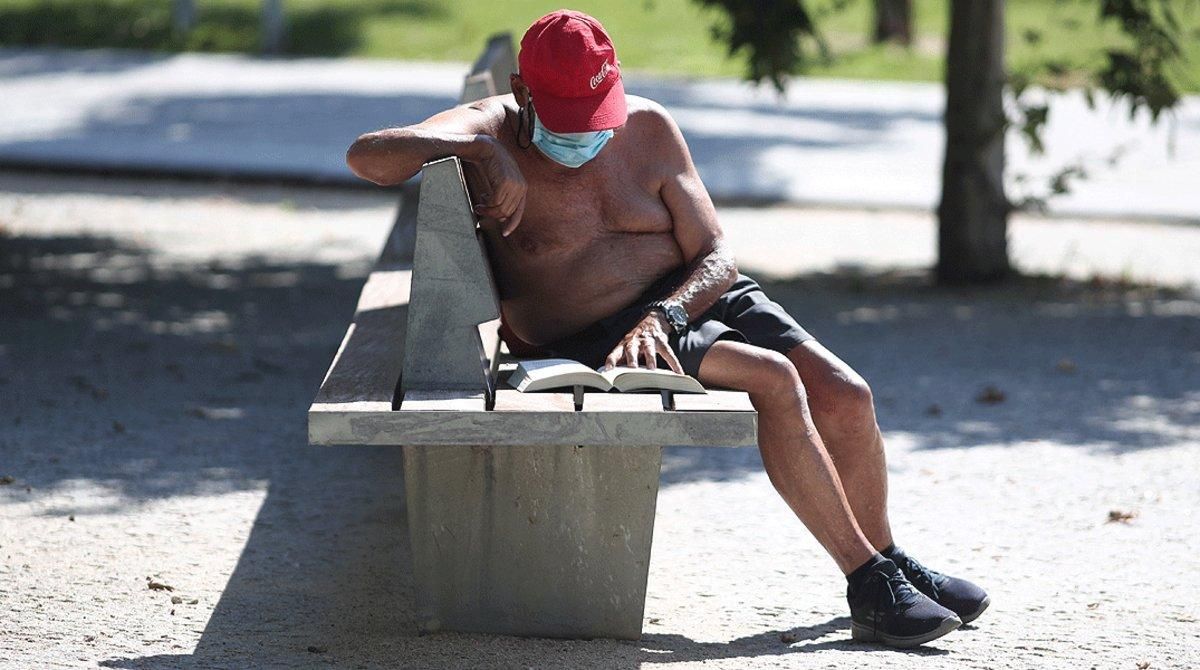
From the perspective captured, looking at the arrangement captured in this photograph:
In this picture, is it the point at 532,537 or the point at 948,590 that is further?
the point at 948,590

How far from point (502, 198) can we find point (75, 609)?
1486mm

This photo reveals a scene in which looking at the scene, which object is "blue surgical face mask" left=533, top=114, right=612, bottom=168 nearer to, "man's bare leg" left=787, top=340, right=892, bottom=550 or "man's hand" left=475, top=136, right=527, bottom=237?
"man's hand" left=475, top=136, right=527, bottom=237

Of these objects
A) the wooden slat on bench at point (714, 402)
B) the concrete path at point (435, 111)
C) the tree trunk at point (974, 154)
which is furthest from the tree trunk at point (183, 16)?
the wooden slat on bench at point (714, 402)

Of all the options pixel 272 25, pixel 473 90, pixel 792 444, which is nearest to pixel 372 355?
pixel 792 444

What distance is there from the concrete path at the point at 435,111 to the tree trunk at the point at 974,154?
4.51 feet

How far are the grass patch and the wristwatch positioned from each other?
16.4 metres

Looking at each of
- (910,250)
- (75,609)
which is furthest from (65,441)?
(910,250)

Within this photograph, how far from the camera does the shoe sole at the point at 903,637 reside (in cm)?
408

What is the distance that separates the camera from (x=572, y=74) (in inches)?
160

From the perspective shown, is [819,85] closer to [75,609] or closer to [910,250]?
[910,250]

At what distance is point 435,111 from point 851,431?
13330mm

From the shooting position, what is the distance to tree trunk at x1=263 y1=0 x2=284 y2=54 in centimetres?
2134

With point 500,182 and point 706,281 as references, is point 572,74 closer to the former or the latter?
point 500,182

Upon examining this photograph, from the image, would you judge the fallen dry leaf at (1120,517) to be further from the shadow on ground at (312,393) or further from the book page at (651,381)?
the book page at (651,381)
